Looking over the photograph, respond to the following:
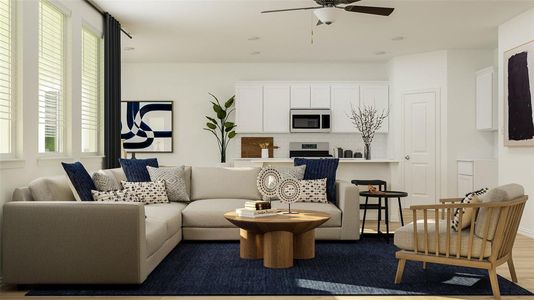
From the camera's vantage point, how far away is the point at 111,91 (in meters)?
6.55

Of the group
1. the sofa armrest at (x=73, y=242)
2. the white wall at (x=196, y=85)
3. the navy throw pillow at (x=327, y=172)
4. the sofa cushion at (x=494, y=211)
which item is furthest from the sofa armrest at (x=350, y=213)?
the white wall at (x=196, y=85)

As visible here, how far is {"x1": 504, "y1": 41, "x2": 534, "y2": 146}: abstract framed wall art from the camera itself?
6137 millimetres

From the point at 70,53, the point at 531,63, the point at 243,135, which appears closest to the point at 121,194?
the point at 70,53

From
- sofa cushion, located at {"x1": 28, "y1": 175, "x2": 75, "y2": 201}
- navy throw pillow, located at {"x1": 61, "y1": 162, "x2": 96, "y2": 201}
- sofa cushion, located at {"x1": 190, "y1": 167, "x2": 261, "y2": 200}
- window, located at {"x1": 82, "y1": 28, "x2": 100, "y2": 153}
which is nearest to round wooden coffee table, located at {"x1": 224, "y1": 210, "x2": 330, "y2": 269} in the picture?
navy throw pillow, located at {"x1": 61, "y1": 162, "x2": 96, "y2": 201}

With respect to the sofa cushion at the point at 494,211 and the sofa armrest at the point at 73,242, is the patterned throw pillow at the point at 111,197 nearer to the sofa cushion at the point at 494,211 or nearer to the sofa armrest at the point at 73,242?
the sofa armrest at the point at 73,242

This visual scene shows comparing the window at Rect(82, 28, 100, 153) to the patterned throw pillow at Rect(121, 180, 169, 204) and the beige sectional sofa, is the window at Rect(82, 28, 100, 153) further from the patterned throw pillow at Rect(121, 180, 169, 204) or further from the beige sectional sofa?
the beige sectional sofa

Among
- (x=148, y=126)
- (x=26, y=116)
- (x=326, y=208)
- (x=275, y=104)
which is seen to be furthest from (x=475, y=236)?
(x=148, y=126)

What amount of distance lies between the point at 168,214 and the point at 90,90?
2.08 m

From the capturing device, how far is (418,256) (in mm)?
3770

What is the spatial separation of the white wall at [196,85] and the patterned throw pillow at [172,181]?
13.0ft

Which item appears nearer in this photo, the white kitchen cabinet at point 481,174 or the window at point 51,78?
the window at point 51,78

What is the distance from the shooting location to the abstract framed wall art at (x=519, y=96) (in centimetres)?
614

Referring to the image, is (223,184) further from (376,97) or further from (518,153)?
(376,97)

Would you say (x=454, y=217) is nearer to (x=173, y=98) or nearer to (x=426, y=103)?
(x=426, y=103)
